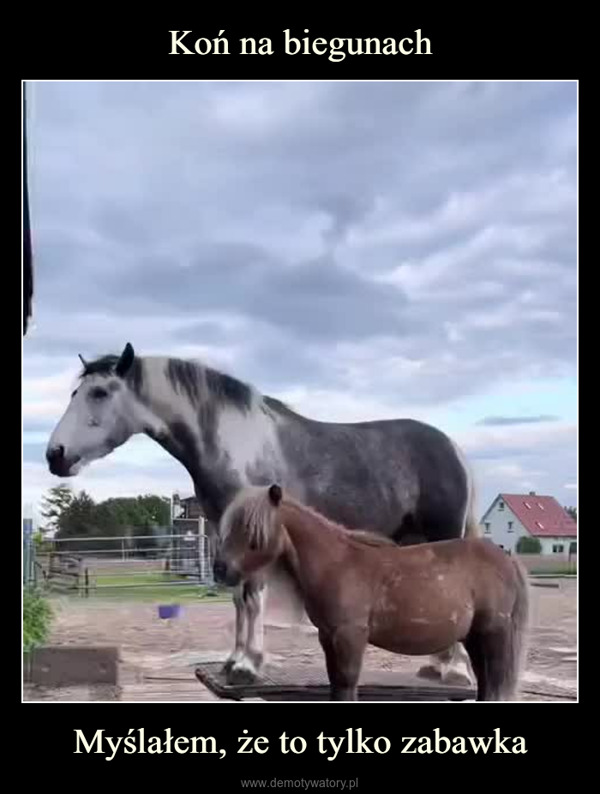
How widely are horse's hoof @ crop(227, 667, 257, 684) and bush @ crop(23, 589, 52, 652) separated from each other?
909 mm

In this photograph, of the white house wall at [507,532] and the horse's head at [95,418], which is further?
the white house wall at [507,532]

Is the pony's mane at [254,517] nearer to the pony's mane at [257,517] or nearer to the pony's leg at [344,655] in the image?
the pony's mane at [257,517]

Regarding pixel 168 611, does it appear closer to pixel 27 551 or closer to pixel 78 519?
pixel 78 519

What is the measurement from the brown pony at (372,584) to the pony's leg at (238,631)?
1.82ft

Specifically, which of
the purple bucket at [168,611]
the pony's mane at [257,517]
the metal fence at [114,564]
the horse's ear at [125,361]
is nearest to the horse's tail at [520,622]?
the pony's mane at [257,517]

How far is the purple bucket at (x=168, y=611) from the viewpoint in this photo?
3.66m

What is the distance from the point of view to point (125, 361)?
129 inches

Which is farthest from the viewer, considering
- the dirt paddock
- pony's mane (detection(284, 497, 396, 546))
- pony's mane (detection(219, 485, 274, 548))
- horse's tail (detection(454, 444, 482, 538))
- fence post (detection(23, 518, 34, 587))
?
fence post (detection(23, 518, 34, 587))

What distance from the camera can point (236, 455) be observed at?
3.34 metres

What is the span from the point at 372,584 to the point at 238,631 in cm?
87

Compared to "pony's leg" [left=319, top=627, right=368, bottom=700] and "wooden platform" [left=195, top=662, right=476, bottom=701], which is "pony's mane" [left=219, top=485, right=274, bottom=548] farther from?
"wooden platform" [left=195, top=662, right=476, bottom=701]

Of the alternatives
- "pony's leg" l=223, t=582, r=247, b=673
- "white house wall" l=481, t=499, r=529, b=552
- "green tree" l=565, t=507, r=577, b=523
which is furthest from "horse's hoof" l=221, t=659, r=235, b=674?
"green tree" l=565, t=507, r=577, b=523

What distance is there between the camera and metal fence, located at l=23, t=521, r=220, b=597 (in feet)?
12.0
